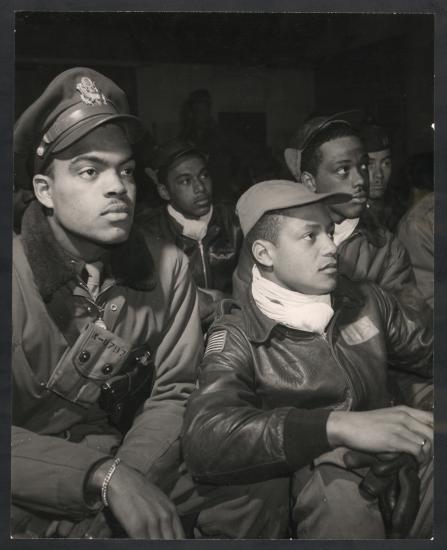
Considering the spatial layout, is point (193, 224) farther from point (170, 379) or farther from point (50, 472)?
point (50, 472)

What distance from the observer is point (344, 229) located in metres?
3.29

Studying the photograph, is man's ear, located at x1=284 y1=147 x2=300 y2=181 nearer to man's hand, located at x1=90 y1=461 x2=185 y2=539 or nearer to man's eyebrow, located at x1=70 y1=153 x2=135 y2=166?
man's eyebrow, located at x1=70 y1=153 x2=135 y2=166

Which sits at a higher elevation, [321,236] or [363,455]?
[321,236]

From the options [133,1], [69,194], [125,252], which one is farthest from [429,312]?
[133,1]

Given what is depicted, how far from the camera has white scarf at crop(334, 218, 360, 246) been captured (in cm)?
327

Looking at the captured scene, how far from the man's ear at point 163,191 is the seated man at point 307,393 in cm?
28

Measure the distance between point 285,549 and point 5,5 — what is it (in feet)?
7.71

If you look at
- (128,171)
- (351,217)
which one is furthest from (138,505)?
(351,217)

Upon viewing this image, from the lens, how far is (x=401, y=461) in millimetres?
3240

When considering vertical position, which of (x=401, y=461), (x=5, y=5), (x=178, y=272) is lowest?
(x=401, y=461)

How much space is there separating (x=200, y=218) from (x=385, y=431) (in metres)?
1.07

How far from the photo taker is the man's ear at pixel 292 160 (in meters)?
3.27

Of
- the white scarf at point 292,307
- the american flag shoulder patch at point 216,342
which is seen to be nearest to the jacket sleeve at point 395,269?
the white scarf at point 292,307

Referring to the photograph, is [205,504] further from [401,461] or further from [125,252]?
[125,252]
